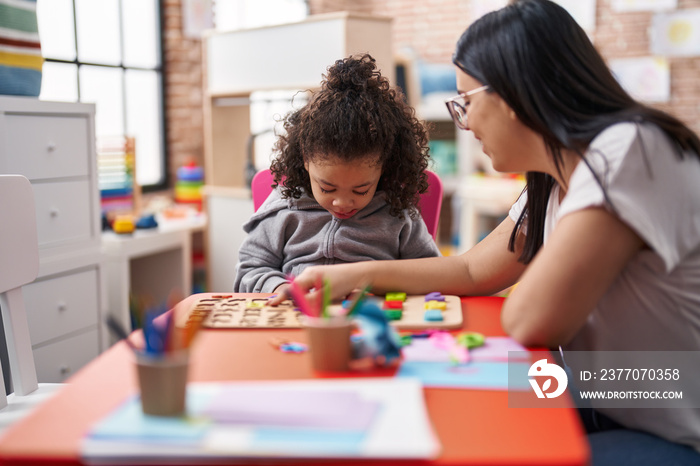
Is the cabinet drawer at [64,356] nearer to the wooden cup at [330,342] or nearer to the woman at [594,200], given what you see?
the woman at [594,200]

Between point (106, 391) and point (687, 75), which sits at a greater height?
point (687, 75)

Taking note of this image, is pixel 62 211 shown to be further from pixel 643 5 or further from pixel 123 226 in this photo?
pixel 643 5

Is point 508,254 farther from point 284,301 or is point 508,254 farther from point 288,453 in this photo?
point 288,453

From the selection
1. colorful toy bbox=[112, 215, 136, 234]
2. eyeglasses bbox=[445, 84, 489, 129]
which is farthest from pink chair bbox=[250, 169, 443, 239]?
colorful toy bbox=[112, 215, 136, 234]

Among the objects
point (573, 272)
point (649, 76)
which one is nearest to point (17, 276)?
point (573, 272)

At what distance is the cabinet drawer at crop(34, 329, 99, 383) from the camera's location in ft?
6.94

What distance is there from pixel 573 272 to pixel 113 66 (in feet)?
11.2

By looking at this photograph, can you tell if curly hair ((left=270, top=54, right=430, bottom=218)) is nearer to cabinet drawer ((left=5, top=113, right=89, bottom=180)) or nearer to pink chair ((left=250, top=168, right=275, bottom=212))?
pink chair ((left=250, top=168, right=275, bottom=212))

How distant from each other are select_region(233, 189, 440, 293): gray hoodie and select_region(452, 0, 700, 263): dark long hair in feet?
1.74

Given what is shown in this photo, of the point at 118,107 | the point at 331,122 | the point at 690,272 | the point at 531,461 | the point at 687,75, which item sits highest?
the point at 687,75

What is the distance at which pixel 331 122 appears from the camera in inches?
53.4

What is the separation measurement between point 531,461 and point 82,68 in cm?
348

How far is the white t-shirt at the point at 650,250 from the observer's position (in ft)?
2.90

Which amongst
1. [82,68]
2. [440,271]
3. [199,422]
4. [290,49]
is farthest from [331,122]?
[82,68]
